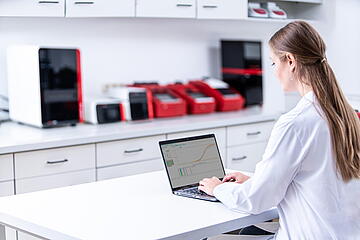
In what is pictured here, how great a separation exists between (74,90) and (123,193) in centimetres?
157

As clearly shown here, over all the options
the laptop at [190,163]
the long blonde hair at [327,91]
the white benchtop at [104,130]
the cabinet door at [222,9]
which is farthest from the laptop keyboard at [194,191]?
the cabinet door at [222,9]

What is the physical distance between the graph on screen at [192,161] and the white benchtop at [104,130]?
1144 millimetres

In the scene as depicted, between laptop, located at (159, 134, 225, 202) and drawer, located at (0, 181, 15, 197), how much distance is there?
1223 mm

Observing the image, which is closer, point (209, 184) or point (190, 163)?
point (209, 184)

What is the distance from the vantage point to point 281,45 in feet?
6.59

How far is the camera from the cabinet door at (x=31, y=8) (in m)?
3.43

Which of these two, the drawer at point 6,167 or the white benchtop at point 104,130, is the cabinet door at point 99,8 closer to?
the white benchtop at point 104,130

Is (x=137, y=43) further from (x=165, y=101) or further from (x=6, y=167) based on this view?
(x=6, y=167)

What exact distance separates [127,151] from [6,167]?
2.45 feet

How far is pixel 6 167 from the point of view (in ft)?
10.4

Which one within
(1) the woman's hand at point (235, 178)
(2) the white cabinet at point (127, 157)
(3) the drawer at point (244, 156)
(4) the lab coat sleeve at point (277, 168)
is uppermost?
(4) the lab coat sleeve at point (277, 168)

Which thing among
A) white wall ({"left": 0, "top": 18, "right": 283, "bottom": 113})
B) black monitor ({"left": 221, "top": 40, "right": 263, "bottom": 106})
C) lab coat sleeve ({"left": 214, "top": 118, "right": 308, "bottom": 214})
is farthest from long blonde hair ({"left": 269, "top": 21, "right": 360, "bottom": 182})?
black monitor ({"left": 221, "top": 40, "right": 263, "bottom": 106})

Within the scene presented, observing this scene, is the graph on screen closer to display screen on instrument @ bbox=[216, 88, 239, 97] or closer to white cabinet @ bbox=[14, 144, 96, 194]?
white cabinet @ bbox=[14, 144, 96, 194]

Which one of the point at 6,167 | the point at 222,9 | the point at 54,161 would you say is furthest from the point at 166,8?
the point at 6,167
